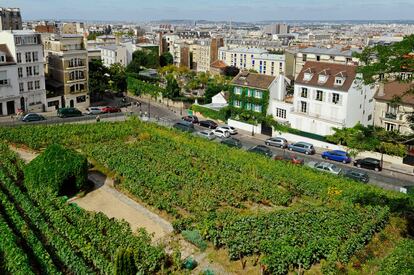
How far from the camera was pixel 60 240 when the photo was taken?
24359 mm

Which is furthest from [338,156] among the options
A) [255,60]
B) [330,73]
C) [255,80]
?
[255,60]

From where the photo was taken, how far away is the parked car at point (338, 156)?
4831 cm

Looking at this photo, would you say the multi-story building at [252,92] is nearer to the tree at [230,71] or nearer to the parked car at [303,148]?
the parked car at [303,148]

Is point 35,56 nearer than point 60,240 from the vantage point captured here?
No

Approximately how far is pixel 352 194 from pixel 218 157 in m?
13.4

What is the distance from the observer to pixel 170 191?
1321 inches

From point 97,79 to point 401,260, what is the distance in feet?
197

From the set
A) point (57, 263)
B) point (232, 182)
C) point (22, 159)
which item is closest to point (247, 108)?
point (232, 182)

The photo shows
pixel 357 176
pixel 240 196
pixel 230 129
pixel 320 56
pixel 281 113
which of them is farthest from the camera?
pixel 320 56

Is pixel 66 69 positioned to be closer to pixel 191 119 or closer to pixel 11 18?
pixel 191 119

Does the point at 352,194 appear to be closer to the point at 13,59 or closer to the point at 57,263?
the point at 57,263

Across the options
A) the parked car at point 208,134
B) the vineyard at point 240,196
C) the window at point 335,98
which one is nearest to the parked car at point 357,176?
the vineyard at point 240,196

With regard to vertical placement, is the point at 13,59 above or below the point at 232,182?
above

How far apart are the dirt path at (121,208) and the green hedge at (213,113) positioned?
3007 centimetres
